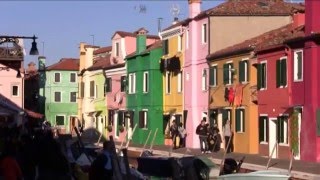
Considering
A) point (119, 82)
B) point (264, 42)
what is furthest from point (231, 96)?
point (119, 82)

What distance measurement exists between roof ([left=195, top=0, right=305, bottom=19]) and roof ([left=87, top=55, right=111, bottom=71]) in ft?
78.4

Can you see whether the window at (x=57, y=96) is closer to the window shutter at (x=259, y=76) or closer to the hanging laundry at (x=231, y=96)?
the hanging laundry at (x=231, y=96)

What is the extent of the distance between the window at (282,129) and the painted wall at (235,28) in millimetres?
10937

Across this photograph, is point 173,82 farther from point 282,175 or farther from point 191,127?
point 282,175

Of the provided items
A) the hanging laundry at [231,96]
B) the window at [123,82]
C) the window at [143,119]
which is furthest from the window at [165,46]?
the hanging laundry at [231,96]

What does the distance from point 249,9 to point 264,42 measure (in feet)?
25.6

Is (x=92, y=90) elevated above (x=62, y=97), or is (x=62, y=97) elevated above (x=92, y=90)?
(x=92, y=90)

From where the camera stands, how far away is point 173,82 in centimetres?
5647

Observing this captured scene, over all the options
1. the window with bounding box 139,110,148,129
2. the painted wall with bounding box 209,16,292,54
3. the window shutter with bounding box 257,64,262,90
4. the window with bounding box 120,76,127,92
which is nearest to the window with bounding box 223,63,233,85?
the painted wall with bounding box 209,16,292,54

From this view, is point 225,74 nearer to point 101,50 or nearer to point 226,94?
point 226,94

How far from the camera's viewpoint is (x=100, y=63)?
74.4 meters

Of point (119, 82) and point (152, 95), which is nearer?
point (152, 95)

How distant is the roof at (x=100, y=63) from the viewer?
236 ft

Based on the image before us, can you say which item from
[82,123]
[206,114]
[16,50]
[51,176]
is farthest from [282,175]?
[82,123]
